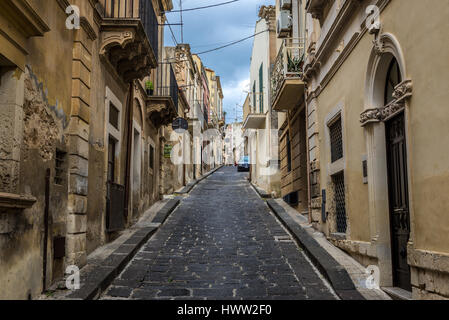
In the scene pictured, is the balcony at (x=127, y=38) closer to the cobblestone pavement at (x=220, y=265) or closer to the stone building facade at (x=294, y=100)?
the cobblestone pavement at (x=220, y=265)

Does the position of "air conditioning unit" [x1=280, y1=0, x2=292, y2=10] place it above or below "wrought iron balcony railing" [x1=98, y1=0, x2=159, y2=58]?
above

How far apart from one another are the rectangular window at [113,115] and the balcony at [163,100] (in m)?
3.52

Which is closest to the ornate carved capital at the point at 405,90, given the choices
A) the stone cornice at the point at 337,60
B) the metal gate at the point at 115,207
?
the stone cornice at the point at 337,60

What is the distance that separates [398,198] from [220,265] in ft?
11.1

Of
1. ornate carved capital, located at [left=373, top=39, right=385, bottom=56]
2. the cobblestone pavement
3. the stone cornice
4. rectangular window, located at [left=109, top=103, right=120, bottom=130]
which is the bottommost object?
the cobblestone pavement

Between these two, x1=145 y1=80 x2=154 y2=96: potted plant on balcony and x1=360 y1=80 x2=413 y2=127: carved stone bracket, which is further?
x1=145 y1=80 x2=154 y2=96: potted plant on balcony

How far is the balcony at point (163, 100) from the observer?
537 inches

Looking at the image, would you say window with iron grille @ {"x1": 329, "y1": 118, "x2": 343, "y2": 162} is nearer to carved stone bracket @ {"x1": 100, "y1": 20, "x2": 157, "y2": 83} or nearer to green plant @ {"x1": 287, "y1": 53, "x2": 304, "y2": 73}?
green plant @ {"x1": 287, "y1": 53, "x2": 304, "y2": 73}

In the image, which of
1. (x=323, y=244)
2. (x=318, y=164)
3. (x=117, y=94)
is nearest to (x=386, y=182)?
(x=323, y=244)

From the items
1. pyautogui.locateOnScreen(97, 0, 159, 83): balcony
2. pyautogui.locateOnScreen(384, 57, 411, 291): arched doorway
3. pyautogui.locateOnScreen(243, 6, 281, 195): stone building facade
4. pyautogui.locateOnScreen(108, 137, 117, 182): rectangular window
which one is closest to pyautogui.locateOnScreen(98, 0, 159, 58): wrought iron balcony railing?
pyautogui.locateOnScreen(97, 0, 159, 83): balcony

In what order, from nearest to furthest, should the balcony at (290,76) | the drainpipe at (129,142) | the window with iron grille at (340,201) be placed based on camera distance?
the window with iron grille at (340,201), the drainpipe at (129,142), the balcony at (290,76)

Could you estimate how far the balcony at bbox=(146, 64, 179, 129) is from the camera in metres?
13.6

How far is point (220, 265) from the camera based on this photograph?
827 centimetres

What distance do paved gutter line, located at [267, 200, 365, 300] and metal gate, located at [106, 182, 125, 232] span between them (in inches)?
151
